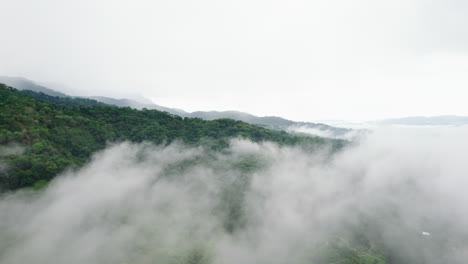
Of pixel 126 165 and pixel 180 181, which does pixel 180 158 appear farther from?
pixel 126 165

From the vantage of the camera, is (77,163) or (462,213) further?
(462,213)

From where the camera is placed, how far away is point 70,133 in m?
63.4

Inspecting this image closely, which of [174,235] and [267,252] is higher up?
[174,235]

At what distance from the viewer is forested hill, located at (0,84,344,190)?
45.4m

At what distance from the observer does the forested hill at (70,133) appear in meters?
45.4

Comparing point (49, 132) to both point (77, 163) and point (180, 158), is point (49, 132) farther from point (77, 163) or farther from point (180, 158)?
point (180, 158)

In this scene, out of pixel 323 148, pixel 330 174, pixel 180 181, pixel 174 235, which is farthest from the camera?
pixel 323 148

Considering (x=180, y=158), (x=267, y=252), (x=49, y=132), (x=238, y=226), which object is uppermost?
(x=49, y=132)

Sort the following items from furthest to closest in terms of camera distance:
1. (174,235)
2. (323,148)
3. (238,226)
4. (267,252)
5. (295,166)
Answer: (323,148), (295,166), (238,226), (267,252), (174,235)

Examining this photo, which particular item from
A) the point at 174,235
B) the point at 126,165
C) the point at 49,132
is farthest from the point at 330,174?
the point at 49,132

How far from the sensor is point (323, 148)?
122875mm

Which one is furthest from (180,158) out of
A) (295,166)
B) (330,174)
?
(330,174)

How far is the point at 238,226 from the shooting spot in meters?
60.6

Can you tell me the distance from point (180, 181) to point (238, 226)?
2591cm
